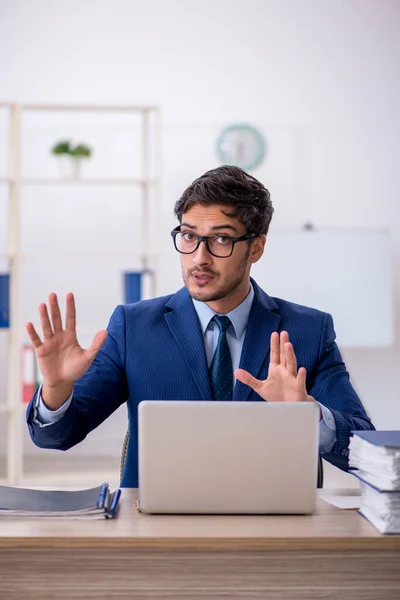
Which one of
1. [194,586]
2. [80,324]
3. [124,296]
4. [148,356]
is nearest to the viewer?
[194,586]

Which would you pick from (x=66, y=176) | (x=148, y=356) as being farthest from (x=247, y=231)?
(x=66, y=176)

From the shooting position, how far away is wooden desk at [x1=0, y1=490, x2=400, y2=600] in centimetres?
143

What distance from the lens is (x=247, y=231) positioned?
2.32 meters

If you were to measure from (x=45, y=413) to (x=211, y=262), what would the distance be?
2.00 feet

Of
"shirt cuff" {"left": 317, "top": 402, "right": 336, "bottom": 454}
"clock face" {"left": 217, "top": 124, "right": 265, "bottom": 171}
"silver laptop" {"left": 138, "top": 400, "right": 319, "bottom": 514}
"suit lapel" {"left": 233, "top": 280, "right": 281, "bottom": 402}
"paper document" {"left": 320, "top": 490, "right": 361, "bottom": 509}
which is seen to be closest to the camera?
"silver laptop" {"left": 138, "top": 400, "right": 319, "bottom": 514}

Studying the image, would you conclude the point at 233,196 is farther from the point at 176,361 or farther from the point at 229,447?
the point at 229,447

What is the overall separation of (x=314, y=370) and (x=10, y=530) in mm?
1077

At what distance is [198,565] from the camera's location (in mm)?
1442

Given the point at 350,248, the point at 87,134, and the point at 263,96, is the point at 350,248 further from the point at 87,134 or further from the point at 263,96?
the point at 87,134

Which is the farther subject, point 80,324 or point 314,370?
point 80,324

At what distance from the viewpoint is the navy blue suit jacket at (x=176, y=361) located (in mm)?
2213

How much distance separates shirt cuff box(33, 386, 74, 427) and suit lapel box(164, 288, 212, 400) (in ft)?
1.28

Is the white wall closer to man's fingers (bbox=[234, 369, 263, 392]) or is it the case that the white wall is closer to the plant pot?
the plant pot

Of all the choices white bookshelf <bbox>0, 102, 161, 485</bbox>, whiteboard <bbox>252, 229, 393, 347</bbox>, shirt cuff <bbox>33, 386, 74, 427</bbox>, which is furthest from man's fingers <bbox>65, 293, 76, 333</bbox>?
whiteboard <bbox>252, 229, 393, 347</bbox>
